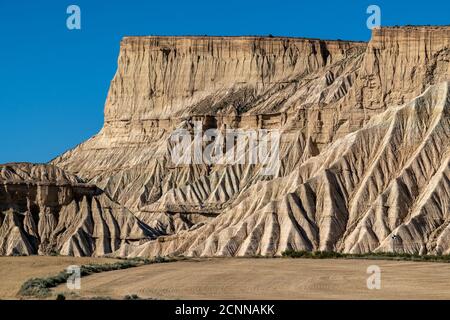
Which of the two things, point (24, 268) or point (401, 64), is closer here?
point (24, 268)

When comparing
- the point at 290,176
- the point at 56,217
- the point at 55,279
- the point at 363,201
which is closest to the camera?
the point at 55,279

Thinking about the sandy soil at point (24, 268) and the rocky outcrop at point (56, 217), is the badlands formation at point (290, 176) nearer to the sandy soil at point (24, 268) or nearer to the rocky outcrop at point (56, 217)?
the rocky outcrop at point (56, 217)

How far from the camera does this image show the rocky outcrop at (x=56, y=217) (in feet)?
372

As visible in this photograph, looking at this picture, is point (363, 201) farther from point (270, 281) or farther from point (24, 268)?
point (270, 281)

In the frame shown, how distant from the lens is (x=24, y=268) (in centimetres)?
6550

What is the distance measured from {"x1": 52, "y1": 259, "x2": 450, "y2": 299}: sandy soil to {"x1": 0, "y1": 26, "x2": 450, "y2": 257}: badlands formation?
23.3m

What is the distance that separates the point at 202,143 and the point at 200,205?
21104 millimetres

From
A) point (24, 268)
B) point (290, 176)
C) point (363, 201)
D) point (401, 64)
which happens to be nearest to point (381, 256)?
point (363, 201)

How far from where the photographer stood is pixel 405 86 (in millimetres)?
128750

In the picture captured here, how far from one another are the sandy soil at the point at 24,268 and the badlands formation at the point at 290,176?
969 inches

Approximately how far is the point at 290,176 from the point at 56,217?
25057mm

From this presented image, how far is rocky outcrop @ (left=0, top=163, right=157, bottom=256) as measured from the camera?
113 meters

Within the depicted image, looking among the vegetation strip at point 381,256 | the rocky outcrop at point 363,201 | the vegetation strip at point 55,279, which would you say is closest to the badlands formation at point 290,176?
the rocky outcrop at point 363,201

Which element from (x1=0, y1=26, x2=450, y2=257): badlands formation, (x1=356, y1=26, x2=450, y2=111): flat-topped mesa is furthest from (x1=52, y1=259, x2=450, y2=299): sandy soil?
(x1=356, y1=26, x2=450, y2=111): flat-topped mesa
